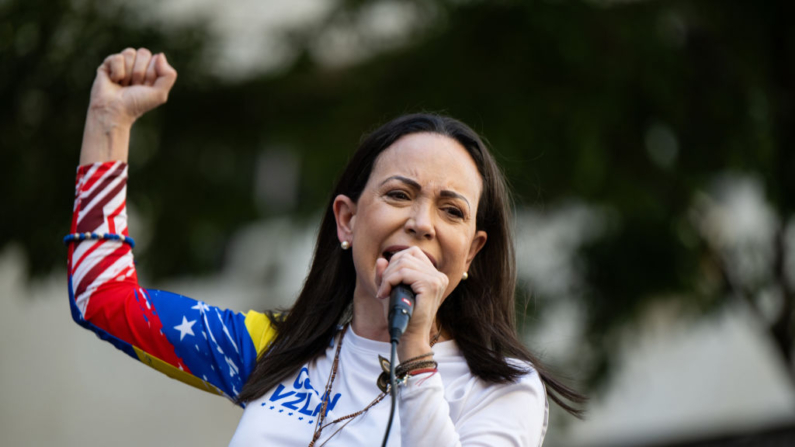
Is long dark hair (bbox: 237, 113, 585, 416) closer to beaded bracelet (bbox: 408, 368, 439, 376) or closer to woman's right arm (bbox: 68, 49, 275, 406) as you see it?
woman's right arm (bbox: 68, 49, 275, 406)

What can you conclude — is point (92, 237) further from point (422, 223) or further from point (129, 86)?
point (422, 223)

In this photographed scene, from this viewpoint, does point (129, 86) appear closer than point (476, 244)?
No

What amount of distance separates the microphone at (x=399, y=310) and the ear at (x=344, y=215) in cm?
56

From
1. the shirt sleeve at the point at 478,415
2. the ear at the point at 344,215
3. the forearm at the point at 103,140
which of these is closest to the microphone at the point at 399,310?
the shirt sleeve at the point at 478,415

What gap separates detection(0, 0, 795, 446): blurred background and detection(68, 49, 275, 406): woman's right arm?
2898 millimetres

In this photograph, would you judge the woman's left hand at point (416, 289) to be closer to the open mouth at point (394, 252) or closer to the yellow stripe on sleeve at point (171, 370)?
the open mouth at point (394, 252)

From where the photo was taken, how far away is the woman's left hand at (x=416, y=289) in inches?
87.4

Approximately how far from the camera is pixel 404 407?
2.21 metres

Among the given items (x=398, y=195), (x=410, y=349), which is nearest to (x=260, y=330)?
(x=398, y=195)

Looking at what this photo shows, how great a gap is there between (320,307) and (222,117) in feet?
13.3

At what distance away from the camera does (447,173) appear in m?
2.61

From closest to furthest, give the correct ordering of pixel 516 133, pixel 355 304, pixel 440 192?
pixel 440 192, pixel 355 304, pixel 516 133

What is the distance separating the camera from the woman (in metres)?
2.46

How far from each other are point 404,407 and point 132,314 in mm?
1037
